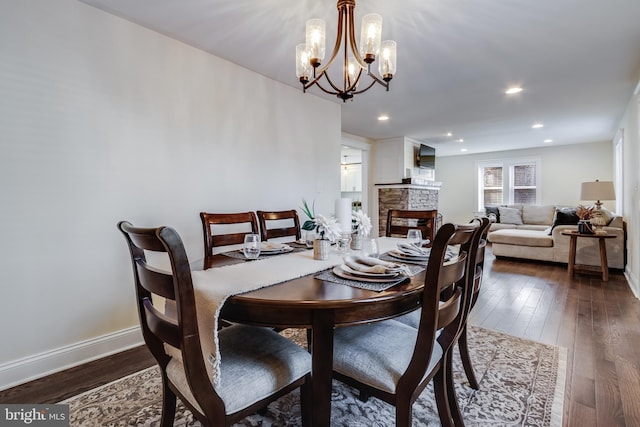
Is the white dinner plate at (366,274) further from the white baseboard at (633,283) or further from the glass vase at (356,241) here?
the white baseboard at (633,283)

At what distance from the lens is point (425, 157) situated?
268 inches

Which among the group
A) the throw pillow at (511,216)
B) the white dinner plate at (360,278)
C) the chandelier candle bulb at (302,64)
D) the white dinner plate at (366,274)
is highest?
the chandelier candle bulb at (302,64)

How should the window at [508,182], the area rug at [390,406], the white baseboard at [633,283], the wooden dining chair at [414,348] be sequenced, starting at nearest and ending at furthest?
the wooden dining chair at [414,348]
the area rug at [390,406]
the white baseboard at [633,283]
the window at [508,182]

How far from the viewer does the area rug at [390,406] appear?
1.49 metres

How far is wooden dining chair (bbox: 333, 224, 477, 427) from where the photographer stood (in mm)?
1002

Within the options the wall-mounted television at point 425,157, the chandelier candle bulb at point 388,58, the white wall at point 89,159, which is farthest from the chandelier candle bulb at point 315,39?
the wall-mounted television at point 425,157

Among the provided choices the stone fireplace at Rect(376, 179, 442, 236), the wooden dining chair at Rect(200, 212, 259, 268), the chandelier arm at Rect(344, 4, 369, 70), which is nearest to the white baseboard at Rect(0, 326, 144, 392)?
the wooden dining chair at Rect(200, 212, 259, 268)

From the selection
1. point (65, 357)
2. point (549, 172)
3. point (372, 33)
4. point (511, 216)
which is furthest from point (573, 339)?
point (549, 172)

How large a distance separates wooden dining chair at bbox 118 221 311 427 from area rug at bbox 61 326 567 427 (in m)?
0.35

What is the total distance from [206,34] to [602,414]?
3.33m

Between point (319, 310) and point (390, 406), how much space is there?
3.12ft

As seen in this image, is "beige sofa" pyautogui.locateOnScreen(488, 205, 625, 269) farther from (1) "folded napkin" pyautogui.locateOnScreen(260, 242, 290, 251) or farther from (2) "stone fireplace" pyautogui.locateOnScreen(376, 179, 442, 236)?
(1) "folded napkin" pyautogui.locateOnScreen(260, 242, 290, 251)

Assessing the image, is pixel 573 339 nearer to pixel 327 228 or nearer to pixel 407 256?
pixel 407 256

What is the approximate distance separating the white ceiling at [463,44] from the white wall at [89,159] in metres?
0.26
